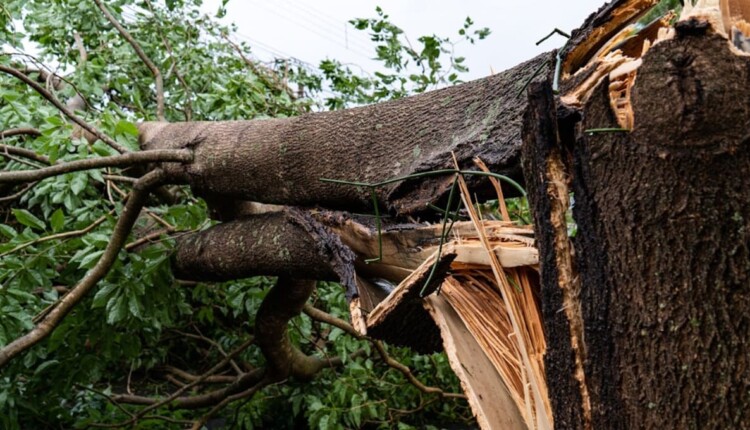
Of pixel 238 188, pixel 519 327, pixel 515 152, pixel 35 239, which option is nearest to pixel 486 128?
pixel 515 152

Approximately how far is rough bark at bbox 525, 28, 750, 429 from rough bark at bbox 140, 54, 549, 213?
1.67ft

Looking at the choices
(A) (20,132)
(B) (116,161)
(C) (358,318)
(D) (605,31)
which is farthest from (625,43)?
(A) (20,132)

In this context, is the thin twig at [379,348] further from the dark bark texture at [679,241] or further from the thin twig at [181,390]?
the dark bark texture at [679,241]

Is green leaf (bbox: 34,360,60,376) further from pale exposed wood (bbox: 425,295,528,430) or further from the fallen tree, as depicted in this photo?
pale exposed wood (bbox: 425,295,528,430)

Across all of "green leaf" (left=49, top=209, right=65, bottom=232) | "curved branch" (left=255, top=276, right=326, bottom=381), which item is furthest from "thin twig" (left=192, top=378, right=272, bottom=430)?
"green leaf" (left=49, top=209, right=65, bottom=232)

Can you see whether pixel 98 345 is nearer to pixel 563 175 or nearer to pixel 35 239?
pixel 35 239

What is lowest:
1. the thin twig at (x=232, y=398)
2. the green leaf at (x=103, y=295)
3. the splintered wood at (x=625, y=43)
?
the thin twig at (x=232, y=398)

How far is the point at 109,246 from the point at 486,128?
1.41 meters

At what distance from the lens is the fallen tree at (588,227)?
0.71 m

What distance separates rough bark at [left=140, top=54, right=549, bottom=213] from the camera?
1.41m

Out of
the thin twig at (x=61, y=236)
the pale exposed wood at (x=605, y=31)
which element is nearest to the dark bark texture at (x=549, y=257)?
the pale exposed wood at (x=605, y=31)

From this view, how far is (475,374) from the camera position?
1.15 m

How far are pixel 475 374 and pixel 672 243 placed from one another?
0.49 metres

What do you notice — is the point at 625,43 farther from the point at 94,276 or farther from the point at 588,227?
the point at 94,276
